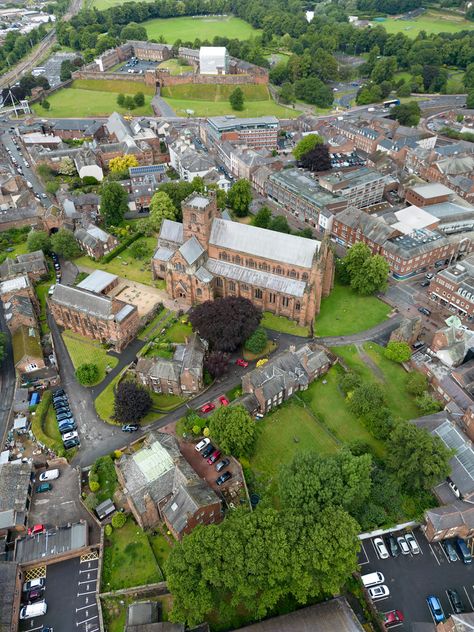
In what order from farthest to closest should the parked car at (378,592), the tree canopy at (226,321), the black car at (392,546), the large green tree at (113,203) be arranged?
the large green tree at (113,203) → the tree canopy at (226,321) → the black car at (392,546) → the parked car at (378,592)

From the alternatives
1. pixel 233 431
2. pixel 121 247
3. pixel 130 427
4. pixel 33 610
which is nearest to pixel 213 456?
pixel 233 431

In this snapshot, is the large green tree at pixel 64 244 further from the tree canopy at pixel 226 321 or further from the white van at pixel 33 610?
the white van at pixel 33 610

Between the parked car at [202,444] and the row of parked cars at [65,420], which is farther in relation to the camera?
the row of parked cars at [65,420]

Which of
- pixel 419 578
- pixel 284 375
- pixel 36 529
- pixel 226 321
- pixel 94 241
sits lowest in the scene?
pixel 36 529

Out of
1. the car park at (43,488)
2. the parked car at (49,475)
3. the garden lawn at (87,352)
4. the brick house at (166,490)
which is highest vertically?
the brick house at (166,490)

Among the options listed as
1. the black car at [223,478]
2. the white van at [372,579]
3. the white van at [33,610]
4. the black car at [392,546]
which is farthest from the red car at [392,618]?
the white van at [33,610]

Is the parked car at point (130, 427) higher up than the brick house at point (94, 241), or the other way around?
the brick house at point (94, 241)

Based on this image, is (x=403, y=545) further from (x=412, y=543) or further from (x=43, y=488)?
(x=43, y=488)
